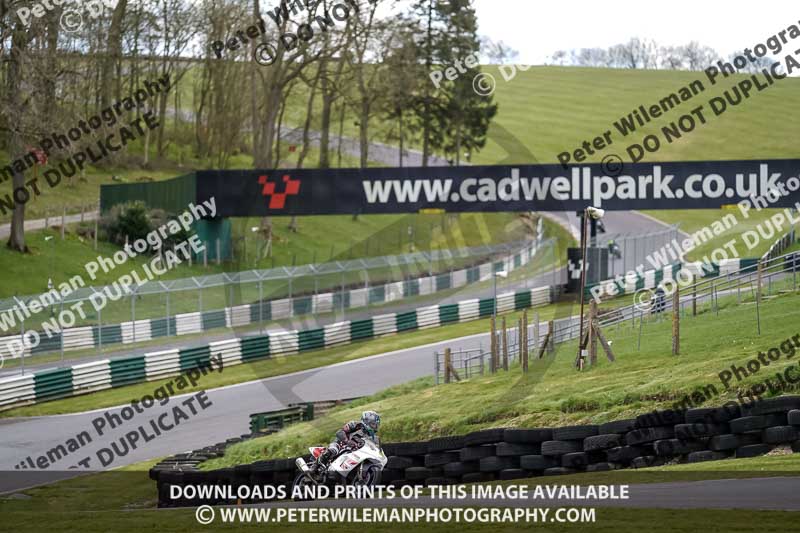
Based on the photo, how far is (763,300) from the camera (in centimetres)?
2383

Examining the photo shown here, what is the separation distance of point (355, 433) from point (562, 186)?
24089 mm

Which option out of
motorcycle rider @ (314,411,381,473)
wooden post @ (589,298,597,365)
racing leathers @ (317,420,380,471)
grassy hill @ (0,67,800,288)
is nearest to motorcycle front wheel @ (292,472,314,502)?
motorcycle rider @ (314,411,381,473)

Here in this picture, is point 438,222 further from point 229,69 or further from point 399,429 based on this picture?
point 399,429

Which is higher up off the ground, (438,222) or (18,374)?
(438,222)

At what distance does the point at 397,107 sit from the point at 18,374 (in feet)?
134

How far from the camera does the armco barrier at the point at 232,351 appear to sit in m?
28.3

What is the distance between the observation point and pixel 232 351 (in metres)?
33.1

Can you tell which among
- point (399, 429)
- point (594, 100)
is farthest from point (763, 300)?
point (594, 100)

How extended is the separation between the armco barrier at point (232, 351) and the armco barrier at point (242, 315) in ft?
3.22

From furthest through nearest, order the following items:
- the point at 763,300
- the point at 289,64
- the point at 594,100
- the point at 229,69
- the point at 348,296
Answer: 1. the point at 594,100
2. the point at 229,69
3. the point at 289,64
4. the point at 348,296
5. the point at 763,300

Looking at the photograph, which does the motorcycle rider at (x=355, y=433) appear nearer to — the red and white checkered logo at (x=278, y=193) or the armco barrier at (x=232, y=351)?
the armco barrier at (x=232, y=351)

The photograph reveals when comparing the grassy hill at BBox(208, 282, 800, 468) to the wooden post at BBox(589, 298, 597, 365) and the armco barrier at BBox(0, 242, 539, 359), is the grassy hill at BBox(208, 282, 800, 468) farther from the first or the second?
the armco barrier at BBox(0, 242, 539, 359)

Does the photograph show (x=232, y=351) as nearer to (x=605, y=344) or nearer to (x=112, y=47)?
(x=605, y=344)

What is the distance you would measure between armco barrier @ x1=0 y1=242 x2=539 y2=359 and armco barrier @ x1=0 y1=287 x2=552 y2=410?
3.22ft
